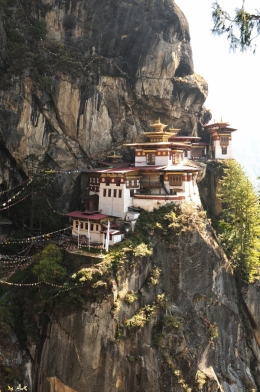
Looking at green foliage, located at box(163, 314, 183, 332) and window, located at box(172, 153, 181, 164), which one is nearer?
green foliage, located at box(163, 314, 183, 332)

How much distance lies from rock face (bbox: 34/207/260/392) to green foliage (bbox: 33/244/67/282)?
2420 millimetres

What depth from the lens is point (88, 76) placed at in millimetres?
34000

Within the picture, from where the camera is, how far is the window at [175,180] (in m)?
30.5

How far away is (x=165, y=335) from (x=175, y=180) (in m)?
12.9

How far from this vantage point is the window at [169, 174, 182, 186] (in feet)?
100

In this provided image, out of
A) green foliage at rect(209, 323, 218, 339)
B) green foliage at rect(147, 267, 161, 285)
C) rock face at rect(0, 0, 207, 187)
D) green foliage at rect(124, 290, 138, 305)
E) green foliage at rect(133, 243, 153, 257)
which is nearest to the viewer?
green foliage at rect(124, 290, 138, 305)

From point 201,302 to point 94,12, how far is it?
29.3 metres

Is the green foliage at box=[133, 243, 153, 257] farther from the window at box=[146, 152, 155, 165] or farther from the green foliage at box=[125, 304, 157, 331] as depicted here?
the window at box=[146, 152, 155, 165]

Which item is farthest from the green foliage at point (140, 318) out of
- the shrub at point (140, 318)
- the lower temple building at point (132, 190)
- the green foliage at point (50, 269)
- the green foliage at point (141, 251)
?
the lower temple building at point (132, 190)

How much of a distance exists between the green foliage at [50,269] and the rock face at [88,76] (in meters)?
9.91

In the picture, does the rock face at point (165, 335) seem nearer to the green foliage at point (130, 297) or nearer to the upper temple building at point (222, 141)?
the green foliage at point (130, 297)

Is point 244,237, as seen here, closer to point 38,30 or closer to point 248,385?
point 248,385

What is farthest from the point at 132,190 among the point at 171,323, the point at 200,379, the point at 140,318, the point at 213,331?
the point at 200,379

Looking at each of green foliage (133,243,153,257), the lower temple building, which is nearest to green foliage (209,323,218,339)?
green foliage (133,243,153,257)
